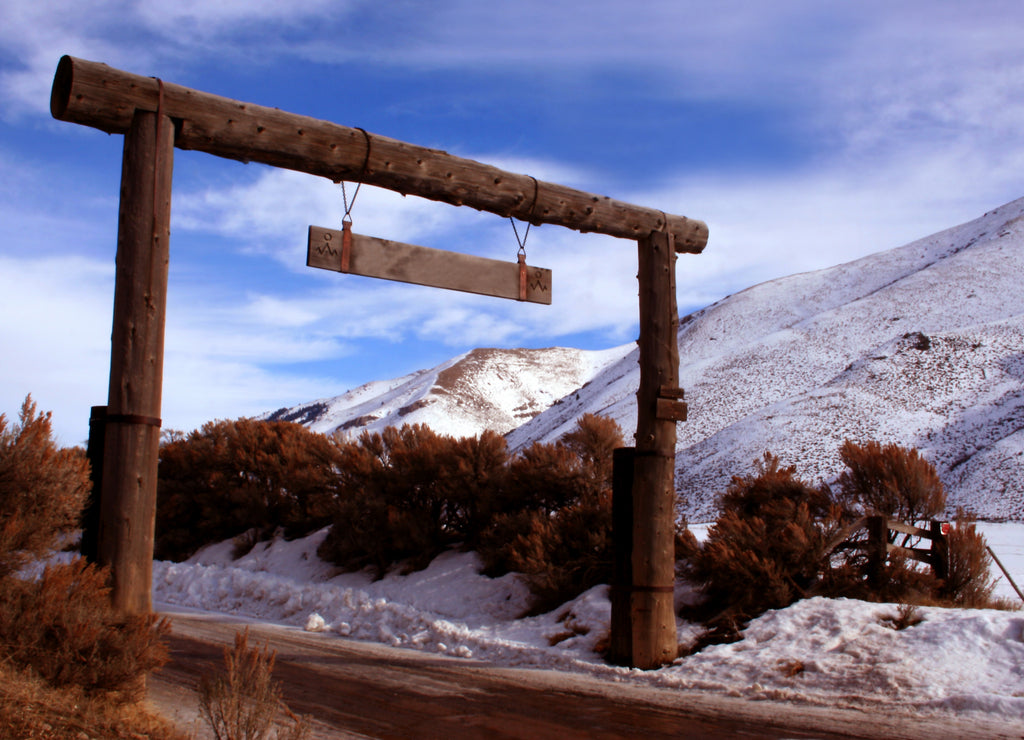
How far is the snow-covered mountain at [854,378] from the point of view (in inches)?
1366

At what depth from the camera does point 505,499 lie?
1374 centimetres

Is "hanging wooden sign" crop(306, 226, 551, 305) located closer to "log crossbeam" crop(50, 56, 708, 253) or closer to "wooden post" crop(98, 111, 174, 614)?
"log crossbeam" crop(50, 56, 708, 253)

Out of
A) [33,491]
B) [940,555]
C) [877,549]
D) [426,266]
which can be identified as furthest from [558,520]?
[33,491]

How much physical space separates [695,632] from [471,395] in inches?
4123

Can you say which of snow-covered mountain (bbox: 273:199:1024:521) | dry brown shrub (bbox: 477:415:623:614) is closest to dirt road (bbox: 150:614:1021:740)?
dry brown shrub (bbox: 477:415:623:614)

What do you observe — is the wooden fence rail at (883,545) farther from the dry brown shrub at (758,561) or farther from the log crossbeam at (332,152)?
the log crossbeam at (332,152)

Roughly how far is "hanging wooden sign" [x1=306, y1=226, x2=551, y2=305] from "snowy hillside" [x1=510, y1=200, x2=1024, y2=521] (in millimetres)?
20922

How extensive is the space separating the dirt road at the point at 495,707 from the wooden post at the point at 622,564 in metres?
0.64

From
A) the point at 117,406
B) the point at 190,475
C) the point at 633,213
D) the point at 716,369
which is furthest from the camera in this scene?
the point at 716,369

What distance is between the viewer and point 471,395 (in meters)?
114

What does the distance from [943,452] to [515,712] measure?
33.3 meters

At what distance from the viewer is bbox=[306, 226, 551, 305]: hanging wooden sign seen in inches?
275

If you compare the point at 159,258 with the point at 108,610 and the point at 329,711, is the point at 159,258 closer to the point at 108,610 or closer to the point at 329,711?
the point at 108,610

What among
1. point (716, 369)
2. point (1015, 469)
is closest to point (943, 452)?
point (1015, 469)
